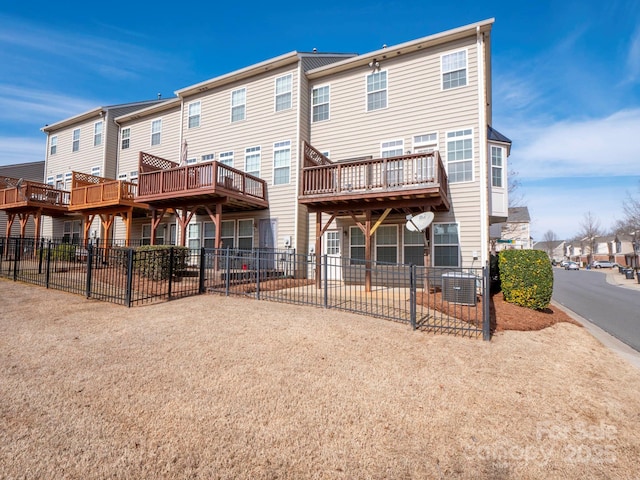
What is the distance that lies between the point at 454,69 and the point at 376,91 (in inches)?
118

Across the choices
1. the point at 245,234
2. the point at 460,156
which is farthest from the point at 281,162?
the point at 460,156

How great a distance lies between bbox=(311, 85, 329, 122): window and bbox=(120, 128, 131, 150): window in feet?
41.2

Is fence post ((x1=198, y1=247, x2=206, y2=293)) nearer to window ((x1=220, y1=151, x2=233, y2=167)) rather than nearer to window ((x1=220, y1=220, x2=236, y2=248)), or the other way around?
window ((x1=220, y1=220, x2=236, y2=248))

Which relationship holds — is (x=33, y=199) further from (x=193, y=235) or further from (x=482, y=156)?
(x=482, y=156)

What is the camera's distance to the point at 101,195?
621 inches

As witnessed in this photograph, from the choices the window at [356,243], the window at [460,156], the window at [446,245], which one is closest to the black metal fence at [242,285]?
the window at [446,245]

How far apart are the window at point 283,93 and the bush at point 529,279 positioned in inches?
431

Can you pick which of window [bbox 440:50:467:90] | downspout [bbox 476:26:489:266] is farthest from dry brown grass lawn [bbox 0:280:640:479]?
window [bbox 440:50:467:90]

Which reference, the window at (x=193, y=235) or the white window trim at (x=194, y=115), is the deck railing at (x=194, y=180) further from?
the white window trim at (x=194, y=115)

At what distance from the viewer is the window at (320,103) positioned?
14.1 m

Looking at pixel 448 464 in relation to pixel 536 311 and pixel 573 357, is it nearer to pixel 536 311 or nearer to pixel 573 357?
pixel 573 357

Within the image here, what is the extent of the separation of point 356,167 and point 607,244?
272 feet

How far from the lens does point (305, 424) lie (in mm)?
3193

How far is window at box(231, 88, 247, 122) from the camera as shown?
15367 millimetres
